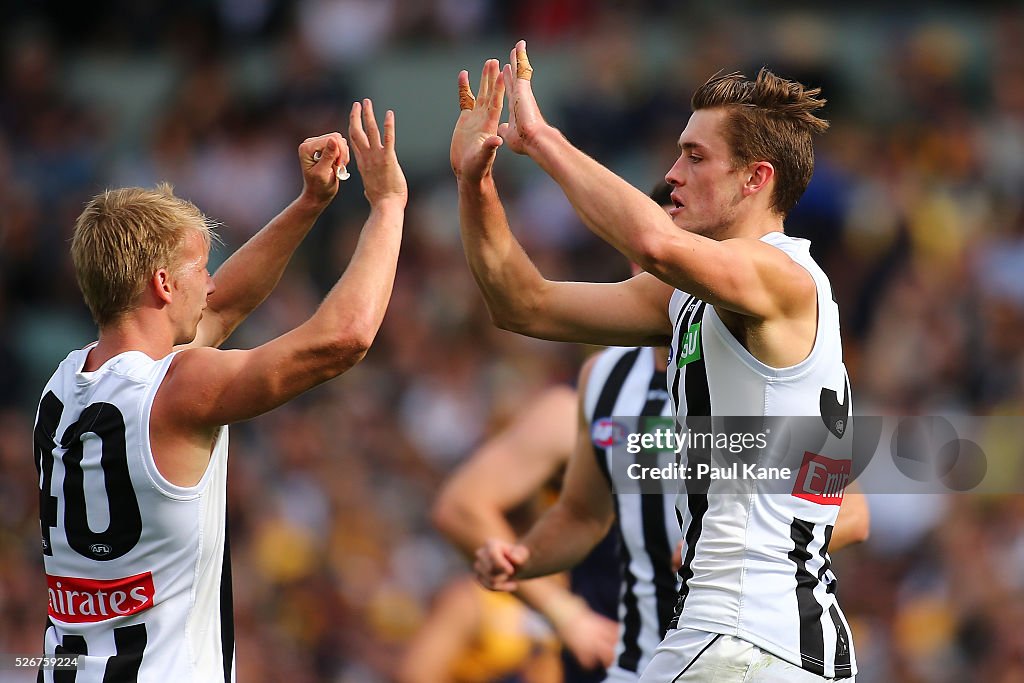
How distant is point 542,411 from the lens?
19.1ft

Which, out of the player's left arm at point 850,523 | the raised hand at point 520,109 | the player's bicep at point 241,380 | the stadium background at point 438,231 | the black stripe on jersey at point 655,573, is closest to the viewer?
the player's bicep at point 241,380

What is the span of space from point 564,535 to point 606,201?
174cm

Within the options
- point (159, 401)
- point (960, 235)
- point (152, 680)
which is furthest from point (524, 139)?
point (960, 235)

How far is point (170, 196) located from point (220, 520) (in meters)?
0.95

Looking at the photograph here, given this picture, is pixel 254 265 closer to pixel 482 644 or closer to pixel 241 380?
pixel 241 380

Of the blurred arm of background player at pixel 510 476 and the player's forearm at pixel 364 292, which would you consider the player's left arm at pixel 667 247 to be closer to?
the player's forearm at pixel 364 292

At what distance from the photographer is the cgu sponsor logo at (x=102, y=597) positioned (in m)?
3.64

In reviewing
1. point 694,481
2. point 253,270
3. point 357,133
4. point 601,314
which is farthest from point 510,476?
point 357,133

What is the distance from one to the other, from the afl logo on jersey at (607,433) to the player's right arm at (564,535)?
4cm

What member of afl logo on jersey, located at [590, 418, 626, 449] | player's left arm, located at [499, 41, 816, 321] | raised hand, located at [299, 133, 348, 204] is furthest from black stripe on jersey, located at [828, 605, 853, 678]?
raised hand, located at [299, 133, 348, 204]

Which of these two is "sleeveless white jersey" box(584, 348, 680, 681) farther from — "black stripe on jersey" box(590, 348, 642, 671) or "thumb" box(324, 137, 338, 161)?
"thumb" box(324, 137, 338, 161)

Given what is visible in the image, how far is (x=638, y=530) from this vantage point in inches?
199

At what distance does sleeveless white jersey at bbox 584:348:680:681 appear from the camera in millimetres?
4984

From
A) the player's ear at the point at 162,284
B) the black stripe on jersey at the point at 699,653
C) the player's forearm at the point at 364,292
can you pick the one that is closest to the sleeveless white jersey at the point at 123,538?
the player's ear at the point at 162,284
